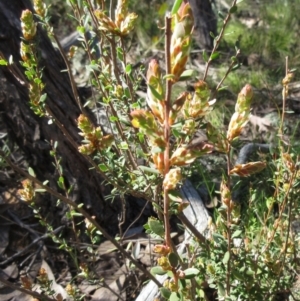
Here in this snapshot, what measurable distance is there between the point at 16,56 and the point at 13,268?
1143mm

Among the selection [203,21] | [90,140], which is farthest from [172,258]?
[203,21]

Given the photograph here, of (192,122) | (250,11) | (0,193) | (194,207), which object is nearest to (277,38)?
(250,11)

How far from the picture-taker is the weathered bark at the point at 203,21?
16.6ft

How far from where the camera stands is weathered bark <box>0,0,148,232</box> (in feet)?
7.79

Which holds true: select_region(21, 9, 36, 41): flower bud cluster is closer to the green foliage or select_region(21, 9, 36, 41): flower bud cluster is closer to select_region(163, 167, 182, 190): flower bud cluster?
the green foliage

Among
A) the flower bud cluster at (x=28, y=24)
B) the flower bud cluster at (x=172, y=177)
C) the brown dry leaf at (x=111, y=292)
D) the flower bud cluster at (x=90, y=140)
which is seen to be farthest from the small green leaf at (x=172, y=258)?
the brown dry leaf at (x=111, y=292)

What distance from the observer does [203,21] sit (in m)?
5.18

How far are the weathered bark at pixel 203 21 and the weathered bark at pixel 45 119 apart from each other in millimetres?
2758

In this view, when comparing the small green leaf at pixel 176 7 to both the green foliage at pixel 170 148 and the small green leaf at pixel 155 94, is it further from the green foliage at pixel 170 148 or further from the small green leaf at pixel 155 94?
the small green leaf at pixel 155 94

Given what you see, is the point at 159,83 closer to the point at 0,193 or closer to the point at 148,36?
the point at 0,193

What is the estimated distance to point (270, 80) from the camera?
14.5ft

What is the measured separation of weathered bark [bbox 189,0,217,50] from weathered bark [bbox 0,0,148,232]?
2758 millimetres

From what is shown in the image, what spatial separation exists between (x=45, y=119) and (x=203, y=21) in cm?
318

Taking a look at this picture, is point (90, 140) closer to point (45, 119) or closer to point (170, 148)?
point (170, 148)
